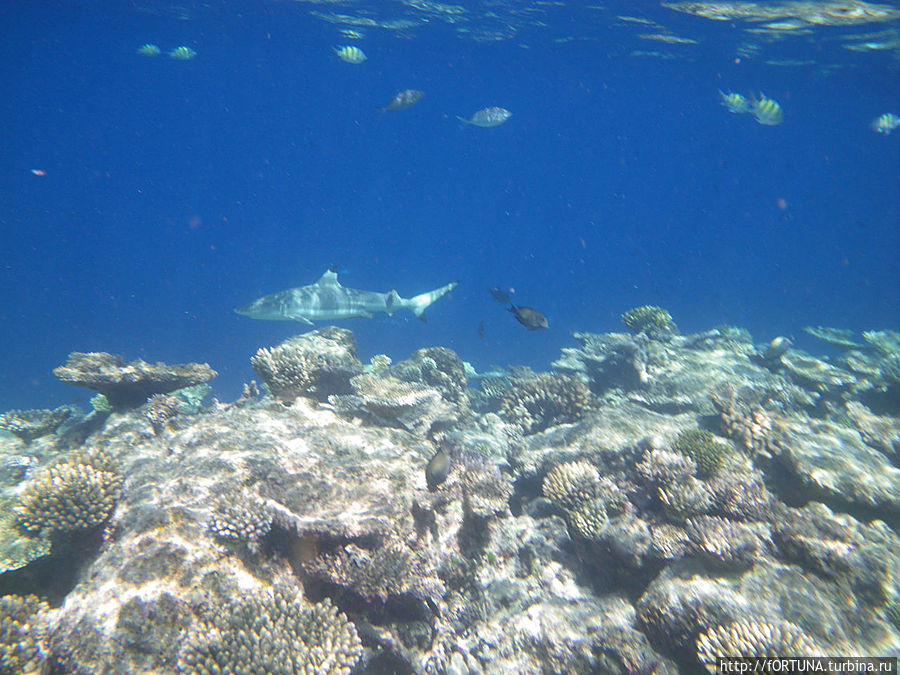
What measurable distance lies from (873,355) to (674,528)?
13.5 metres

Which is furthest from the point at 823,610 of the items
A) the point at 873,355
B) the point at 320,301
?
the point at 873,355

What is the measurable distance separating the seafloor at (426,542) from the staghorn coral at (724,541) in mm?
28

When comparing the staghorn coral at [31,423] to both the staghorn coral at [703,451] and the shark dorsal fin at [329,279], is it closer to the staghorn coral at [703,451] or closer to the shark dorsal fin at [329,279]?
the shark dorsal fin at [329,279]

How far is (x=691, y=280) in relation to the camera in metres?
104

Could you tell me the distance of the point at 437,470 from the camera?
5234 mm

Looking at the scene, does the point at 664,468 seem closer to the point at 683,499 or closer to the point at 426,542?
the point at 683,499

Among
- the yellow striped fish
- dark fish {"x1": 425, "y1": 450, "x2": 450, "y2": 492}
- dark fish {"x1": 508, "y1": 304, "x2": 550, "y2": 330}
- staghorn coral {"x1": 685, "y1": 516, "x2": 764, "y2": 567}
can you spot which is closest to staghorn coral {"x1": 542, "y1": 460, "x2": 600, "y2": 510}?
staghorn coral {"x1": 685, "y1": 516, "x2": 764, "y2": 567}

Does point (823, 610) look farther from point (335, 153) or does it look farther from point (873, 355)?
point (335, 153)

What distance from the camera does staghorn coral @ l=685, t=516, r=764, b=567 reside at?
434 centimetres

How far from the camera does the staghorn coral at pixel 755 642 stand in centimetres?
337

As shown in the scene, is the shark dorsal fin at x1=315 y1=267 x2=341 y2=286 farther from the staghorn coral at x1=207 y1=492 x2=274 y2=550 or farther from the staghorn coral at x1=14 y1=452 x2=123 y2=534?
the staghorn coral at x1=207 y1=492 x2=274 y2=550

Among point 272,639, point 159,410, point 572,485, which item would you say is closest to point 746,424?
point 572,485

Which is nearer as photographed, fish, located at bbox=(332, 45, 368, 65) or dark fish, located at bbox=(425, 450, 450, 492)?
dark fish, located at bbox=(425, 450, 450, 492)

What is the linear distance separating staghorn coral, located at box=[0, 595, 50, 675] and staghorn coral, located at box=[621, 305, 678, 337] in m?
12.2
